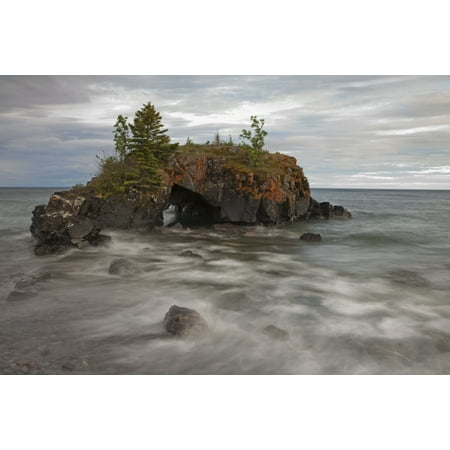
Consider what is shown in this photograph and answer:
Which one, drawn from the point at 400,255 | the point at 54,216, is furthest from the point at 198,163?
the point at 400,255

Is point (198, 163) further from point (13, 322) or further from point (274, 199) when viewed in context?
point (13, 322)

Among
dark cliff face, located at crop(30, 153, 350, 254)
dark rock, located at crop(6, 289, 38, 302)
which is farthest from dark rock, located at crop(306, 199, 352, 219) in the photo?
dark rock, located at crop(6, 289, 38, 302)

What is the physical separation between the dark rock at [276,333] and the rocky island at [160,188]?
9392 mm

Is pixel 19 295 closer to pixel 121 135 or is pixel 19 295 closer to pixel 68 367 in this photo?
pixel 68 367

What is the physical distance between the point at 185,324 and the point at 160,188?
12.2 m

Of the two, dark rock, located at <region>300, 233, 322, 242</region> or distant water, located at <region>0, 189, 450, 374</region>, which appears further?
dark rock, located at <region>300, 233, 322, 242</region>

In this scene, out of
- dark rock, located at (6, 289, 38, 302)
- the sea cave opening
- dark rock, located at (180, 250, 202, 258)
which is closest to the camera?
dark rock, located at (6, 289, 38, 302)

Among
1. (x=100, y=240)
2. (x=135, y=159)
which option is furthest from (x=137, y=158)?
(x=100, y=240)

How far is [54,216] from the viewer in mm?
13547

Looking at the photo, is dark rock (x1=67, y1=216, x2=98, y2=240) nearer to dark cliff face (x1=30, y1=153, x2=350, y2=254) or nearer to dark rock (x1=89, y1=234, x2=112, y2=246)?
dark cliff face (x1=30, y1=153, x2=350, y2=254)

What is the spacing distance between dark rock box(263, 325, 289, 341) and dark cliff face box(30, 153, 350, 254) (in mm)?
9411

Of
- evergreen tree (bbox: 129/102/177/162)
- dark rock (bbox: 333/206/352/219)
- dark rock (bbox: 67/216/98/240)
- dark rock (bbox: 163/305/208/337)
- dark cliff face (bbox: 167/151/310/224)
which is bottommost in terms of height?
dark rock (bbox: 333/206/352/219)

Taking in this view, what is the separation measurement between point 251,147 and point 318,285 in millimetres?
13652

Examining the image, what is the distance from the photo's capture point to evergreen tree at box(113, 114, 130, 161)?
17.1 meters
